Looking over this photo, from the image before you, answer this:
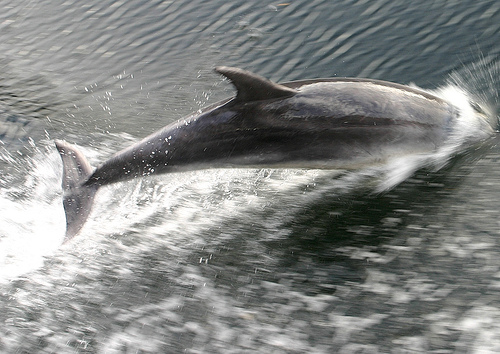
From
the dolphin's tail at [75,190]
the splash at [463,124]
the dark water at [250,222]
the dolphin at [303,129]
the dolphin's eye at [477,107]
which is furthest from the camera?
the dolphin's eye at [477,107]

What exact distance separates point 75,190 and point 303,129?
215cm

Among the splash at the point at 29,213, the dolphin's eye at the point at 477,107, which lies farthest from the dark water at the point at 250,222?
the dolphin's eye at the point at 477,107

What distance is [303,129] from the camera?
4.83m

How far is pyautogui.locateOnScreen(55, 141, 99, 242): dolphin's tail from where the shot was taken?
5359mm

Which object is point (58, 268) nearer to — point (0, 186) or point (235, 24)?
point (0, 186)

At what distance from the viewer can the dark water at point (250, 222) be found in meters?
4.39

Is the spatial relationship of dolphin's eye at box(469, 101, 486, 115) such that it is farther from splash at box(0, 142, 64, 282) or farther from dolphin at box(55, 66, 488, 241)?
splash at box(0, 142, 64, 282)

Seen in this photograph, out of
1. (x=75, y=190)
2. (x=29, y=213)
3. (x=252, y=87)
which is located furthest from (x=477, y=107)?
(x=29, y=213)

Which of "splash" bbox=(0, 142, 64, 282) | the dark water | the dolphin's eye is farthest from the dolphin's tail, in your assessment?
the dolphin's eye

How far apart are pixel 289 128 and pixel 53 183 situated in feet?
10.3

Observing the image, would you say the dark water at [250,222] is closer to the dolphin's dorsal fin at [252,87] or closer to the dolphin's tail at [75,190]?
the dolphin's tail at [75,190]

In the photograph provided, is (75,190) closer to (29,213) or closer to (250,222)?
(29,213)

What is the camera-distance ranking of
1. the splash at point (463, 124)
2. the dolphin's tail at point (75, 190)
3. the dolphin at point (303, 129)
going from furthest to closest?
1. the dolphin's tail at point (75, 190)
2. the splash at point (463, 124)
3. the dolphin at point (303, 129)

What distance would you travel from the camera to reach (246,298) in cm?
471
